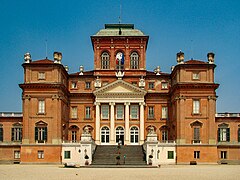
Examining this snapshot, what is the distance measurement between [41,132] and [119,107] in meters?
14.0

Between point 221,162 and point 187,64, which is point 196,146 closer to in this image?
point 221,162

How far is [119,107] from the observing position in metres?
71.9

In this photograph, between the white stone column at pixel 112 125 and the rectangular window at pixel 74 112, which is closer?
the white stone column at pixel 112 125

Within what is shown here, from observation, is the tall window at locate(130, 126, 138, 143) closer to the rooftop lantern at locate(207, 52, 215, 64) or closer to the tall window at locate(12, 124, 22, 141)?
the rooftop lantern at locate(207, 52, 215, 64)

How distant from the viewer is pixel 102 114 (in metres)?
72.1

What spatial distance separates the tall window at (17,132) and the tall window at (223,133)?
3040 cm

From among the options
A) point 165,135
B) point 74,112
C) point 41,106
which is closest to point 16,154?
point 41,106

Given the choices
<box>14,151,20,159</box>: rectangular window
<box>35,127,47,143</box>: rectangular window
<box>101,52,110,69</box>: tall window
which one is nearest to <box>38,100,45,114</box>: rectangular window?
<box>35,127,47,143</box>: rectangular window

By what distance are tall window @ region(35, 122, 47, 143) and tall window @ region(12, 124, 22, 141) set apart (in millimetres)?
5517

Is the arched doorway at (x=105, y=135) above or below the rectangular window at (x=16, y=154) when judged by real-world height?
above

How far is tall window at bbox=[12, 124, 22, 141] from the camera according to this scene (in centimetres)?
6844

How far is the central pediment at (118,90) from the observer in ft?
234

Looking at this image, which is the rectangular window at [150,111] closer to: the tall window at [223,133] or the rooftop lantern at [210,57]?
the tall window at [223,133]

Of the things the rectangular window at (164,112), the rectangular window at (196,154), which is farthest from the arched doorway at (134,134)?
the rectangular window at (196,154)
